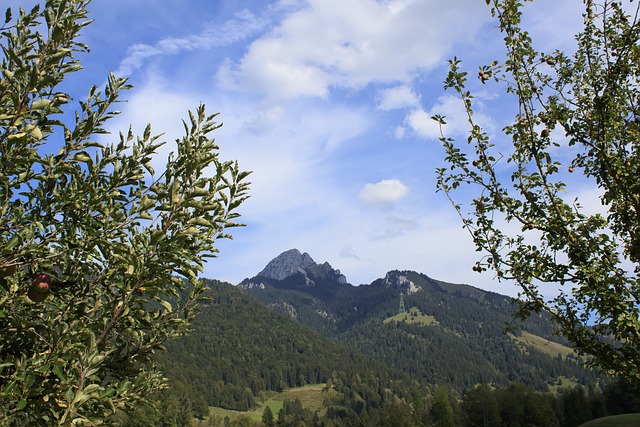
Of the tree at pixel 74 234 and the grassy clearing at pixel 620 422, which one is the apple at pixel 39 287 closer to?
the tree at pixel 74 234

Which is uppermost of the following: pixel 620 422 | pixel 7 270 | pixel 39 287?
pixel 7 270

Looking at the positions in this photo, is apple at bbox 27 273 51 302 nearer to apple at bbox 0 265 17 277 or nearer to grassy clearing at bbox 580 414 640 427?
apple at bbox 0 265 17 277

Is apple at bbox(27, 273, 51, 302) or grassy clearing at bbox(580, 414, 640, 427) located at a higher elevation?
apple at bbox(27, 273, 51, 302)

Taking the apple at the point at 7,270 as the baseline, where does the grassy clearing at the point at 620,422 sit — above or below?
below

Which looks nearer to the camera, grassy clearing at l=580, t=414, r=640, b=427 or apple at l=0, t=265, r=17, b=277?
apple at l=0, t=265, r=17, b=277

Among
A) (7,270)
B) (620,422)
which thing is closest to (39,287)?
(7,270)

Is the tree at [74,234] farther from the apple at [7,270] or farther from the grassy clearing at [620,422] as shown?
the grassy clearing at [620,422]

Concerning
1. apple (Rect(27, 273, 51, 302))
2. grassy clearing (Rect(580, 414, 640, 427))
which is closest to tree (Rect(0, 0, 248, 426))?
apple (Rect(27, 273, 51, 302))

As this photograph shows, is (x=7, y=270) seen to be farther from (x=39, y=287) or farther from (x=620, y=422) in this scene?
(x=620, y=422)

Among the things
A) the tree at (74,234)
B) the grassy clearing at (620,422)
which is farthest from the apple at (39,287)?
the grassy clearing at (620,422)

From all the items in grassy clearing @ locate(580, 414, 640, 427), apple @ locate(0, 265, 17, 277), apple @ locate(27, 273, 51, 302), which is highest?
apple @ locate(0, 265, 17, 277)

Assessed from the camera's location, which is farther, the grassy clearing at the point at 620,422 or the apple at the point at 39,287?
the grassy clearing at the point at 620,422

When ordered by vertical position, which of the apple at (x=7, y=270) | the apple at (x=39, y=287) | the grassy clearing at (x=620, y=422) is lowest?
the grassy clearing at (x=620, y=422)

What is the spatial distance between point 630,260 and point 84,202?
10.4 meters
